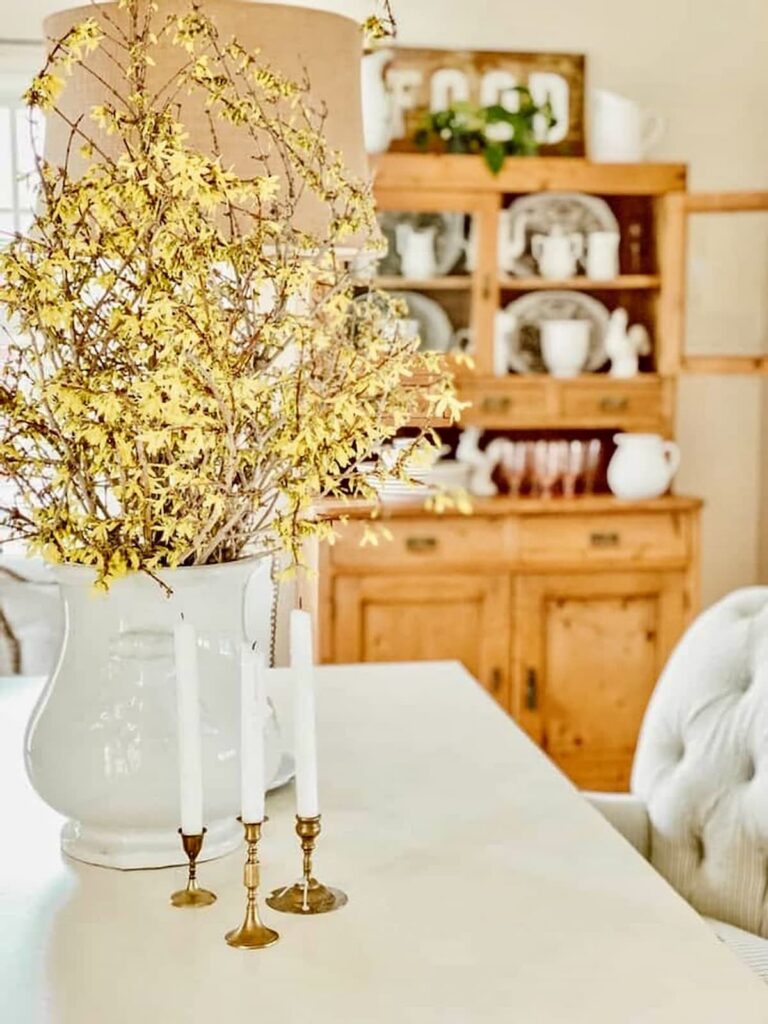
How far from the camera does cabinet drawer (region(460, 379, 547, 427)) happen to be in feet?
11.5

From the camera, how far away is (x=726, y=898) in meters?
1.56

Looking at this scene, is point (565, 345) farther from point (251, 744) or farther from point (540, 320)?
point (251, 744)

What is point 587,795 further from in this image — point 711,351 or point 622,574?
point 711,351

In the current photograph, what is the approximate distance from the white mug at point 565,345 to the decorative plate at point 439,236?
0.31 meters

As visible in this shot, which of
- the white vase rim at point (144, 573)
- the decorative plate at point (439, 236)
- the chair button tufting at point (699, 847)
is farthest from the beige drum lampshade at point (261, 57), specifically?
the decorative plate at point (439, 236)

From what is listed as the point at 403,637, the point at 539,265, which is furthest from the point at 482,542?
the point at 539,265

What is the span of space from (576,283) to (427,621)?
1.00 m

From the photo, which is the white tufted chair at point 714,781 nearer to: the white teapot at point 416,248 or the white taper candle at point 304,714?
the white taper candle at point 304,714

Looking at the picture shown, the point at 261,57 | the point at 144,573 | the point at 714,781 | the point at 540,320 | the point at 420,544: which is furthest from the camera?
the point at 540,320

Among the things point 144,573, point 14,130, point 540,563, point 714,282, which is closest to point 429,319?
point 540,563

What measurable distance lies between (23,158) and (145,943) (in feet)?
9.63

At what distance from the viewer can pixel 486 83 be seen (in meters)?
3.69

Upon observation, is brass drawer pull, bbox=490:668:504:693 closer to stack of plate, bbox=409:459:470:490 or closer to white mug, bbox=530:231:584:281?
stack of plate, bbox=409:459:470:490

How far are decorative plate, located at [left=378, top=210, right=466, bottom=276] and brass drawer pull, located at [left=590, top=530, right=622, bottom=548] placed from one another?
84 centimetres
